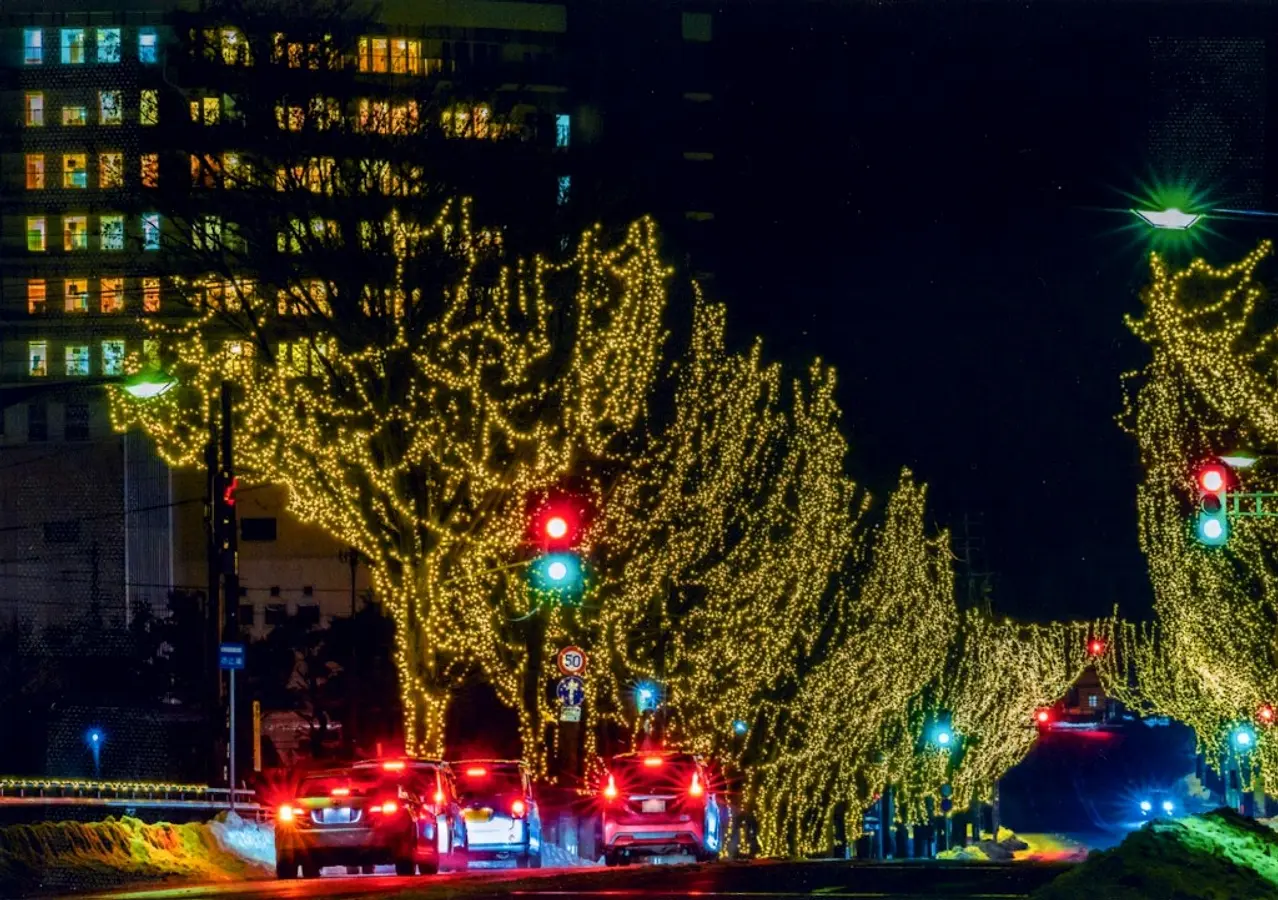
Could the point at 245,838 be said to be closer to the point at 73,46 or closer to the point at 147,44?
the point at 147,44

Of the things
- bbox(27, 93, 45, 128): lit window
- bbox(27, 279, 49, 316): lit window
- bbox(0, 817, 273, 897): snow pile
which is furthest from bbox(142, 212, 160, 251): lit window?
bbox(0, 817, 273, 897): snow pile

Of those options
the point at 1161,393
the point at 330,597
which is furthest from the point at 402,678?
the point at 330,597

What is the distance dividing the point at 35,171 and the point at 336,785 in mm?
78682

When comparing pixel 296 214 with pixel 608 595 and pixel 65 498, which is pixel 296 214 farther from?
pixel 65 498

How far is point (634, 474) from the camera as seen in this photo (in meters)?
39.5

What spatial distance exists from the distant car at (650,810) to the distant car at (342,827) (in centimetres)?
A: 529

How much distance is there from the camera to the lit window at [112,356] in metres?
95.7

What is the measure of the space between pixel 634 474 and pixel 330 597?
49151 mm

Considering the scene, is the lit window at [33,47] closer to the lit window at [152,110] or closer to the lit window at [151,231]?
the lit window at [151,231]

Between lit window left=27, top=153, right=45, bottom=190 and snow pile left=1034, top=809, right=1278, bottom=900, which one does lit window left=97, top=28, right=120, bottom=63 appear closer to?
lit window left=27, top=153, right=45, bottom=190

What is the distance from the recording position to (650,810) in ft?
98.7

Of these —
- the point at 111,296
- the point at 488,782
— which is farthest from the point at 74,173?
the point at 488,782

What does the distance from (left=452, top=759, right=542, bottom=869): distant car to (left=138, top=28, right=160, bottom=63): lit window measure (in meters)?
73.4

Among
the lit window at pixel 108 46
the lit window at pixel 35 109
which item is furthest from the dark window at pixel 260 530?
the lit window at pixel 108 46
